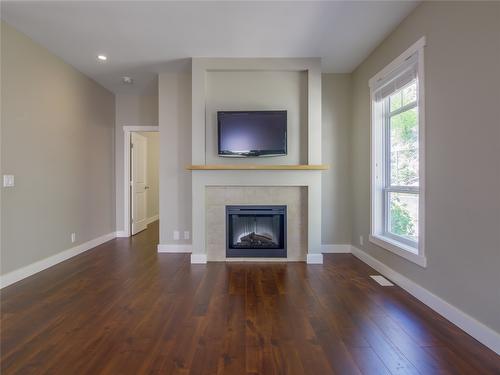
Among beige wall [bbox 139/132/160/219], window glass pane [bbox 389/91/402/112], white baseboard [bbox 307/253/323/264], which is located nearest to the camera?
window glass pane [bbox 389/91/402/112]

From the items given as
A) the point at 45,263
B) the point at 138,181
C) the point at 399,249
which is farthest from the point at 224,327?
the point at 138,181

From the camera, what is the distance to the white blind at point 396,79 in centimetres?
257

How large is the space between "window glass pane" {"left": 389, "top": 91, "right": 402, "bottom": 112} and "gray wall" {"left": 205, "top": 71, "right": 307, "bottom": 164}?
41.0 inches

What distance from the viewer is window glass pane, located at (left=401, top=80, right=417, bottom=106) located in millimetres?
2664

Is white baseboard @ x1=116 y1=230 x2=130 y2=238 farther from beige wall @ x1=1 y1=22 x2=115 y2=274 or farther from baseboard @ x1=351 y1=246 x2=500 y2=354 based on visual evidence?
baseboard @ x1=351 y1=246 x2=500 y2=354

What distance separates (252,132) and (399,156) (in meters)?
1.77

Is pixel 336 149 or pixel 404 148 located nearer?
pixel 404 148

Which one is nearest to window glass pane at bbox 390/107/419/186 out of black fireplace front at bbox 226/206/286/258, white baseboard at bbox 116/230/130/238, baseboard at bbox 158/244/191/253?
black fireplace front at bbox 226/206/286/258

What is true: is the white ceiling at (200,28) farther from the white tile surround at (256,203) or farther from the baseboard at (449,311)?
the baseboard at (449,311)

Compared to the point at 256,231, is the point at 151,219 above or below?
below

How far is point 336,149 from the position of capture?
160 inches

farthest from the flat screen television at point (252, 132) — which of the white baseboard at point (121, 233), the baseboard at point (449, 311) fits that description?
the white baseboard at point (121, 233)

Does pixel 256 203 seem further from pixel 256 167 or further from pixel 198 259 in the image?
pixel 198 259

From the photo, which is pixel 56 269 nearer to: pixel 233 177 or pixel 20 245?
pixel 20 245
